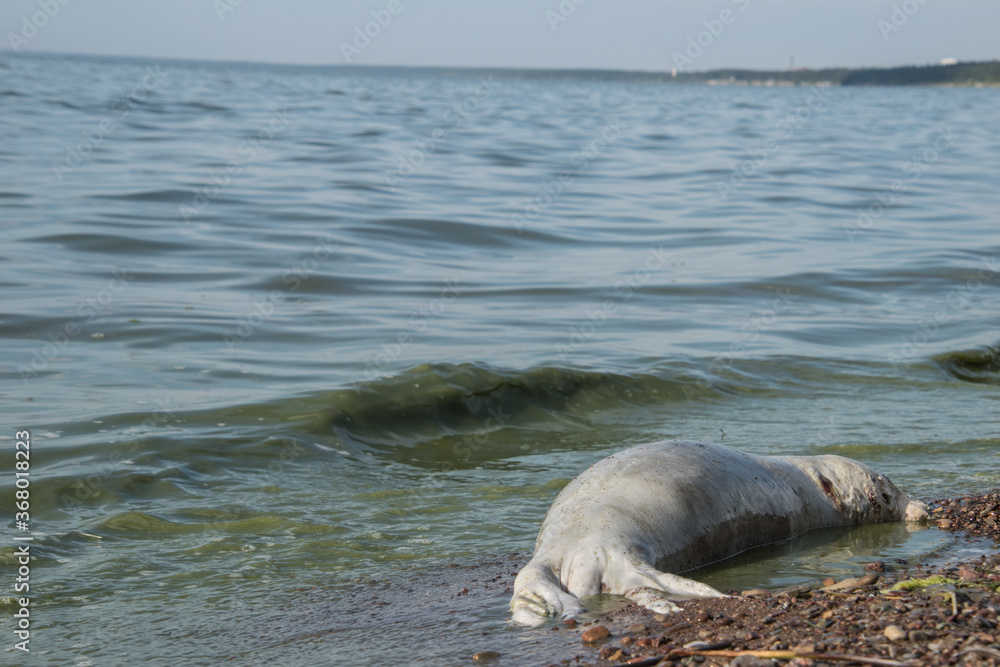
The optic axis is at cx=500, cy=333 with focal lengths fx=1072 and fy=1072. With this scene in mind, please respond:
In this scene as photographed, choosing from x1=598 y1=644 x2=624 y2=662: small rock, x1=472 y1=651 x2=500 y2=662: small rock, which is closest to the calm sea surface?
x1=472 y1=651 x2=500 y2=662: small rock

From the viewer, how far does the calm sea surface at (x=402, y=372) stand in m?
4.96

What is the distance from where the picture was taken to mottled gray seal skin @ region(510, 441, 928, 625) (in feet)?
14.0

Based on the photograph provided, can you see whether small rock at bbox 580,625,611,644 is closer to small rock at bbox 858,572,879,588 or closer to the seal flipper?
A: the seal flipper

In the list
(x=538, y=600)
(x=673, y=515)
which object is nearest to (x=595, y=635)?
(x=538, y=600)

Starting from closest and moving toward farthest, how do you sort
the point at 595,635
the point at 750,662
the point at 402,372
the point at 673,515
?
the point at 750,662 → the point at 595,635 → the point at 673,515 → the point at 402,372

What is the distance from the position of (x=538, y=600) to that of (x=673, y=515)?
0.88 metres

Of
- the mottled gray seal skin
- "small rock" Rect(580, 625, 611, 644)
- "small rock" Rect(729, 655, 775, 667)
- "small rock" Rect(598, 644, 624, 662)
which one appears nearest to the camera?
"small rock" Rect(729, 655, 775, 667)

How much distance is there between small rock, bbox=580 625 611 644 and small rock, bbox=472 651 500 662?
0.31 meters

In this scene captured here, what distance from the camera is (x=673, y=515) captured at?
4719 millimetres

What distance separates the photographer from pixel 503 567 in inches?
200

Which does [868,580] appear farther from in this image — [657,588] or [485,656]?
[485,656]

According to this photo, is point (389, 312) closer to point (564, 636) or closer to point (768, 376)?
point (768, 376)

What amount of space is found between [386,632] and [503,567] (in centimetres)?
95

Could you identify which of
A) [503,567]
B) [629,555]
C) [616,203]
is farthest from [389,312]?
[616,203]
